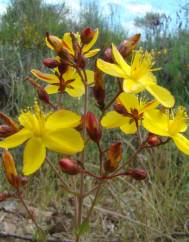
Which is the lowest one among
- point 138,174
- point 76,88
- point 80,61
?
point 138,174

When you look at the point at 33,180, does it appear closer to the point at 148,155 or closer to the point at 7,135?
the point at 148,155

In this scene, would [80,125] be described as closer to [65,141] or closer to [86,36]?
[65,141]

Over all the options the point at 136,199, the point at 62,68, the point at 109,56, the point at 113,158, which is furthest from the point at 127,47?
the point at 136,199

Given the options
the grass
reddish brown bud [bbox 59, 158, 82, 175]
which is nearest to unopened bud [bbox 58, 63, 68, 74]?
reddish brown bud [bbox 59, 158, 82, 175]

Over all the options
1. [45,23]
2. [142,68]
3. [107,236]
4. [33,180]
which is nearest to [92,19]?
[45,23]

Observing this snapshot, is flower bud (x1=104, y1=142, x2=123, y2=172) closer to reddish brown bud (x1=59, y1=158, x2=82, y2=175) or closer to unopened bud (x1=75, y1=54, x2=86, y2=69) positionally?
reddish brown bud (x1=59, y1=158, x2=82, y2=175)

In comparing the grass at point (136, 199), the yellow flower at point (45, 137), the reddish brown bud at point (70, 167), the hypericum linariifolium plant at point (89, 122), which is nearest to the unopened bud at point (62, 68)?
the hypericum linariifolium plant at point (89, 122)

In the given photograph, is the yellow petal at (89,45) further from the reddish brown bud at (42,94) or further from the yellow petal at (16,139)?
the yellow petal at (16,139)
